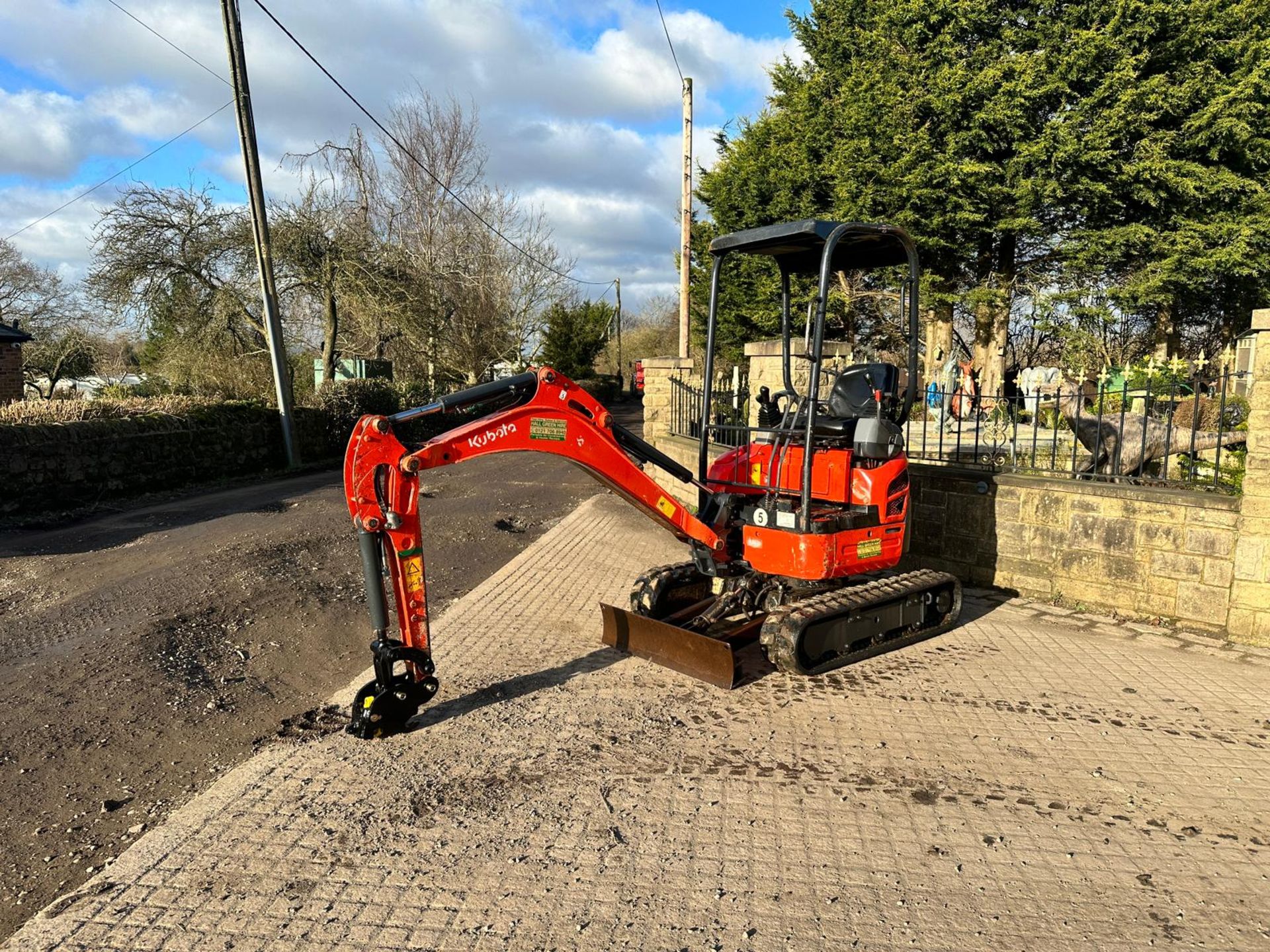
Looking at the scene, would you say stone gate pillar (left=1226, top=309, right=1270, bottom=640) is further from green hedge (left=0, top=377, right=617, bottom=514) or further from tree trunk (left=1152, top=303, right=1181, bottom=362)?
tree trunk (left=1152, top=303, right=1181, bottom=362)

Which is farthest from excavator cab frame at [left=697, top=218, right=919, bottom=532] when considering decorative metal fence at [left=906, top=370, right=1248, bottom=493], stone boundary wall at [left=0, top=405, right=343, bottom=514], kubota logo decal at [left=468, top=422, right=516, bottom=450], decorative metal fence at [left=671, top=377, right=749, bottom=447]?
stone boundary wall at [left=0, top=405, right=343, bottom=514]

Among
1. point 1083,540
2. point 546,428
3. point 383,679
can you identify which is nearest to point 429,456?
point 546,428

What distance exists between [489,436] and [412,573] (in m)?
0.82

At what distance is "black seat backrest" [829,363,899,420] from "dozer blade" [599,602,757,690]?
1677mm

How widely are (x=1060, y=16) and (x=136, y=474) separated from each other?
21.6m

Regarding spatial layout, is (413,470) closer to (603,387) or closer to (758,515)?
(758,515)

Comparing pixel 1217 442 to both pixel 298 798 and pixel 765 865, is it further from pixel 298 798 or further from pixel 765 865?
pixel 298 798

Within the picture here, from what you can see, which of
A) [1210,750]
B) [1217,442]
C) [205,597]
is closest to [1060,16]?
[1217,442]

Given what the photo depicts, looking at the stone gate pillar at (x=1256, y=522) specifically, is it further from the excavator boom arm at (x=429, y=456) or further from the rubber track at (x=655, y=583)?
the excavator boom arm at (x=429, y=456)

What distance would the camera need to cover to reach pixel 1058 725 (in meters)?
4.66

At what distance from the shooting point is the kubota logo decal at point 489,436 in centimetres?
438

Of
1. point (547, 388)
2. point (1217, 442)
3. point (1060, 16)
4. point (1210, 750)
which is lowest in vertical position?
point (1210, 750)

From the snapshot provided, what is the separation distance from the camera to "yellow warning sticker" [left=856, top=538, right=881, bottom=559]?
556 cm

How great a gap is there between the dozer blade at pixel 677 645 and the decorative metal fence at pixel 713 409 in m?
4.05
